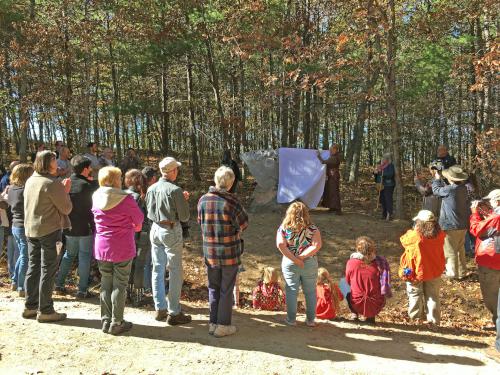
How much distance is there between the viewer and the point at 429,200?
8953 mm

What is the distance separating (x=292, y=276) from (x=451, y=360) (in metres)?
1.85

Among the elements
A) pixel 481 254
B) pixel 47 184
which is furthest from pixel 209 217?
pixel 481 254

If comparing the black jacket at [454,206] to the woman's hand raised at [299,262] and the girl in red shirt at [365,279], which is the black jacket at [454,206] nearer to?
the girl in red shirt at [365,279]

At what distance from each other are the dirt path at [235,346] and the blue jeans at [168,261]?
0.29m

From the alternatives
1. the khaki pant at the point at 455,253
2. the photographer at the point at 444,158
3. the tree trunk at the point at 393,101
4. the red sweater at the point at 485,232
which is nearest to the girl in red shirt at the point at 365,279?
the red sweater at the point at 485,232

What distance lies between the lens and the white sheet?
11.2 meters

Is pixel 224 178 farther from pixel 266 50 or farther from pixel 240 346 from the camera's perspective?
pixel 266 50

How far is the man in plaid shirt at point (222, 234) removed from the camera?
4332mm

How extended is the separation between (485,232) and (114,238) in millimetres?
4279

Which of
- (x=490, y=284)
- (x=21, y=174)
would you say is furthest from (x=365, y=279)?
(x=21, y=174)

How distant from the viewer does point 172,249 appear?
4.69 meters

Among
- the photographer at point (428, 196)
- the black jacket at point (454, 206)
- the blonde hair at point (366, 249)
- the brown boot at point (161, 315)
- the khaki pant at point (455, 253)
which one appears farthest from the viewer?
the photographer at point (428, 196)

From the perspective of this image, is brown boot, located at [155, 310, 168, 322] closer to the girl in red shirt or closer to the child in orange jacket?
the girl in red shirt

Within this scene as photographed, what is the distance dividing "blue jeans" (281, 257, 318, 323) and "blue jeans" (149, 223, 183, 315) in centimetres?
121
